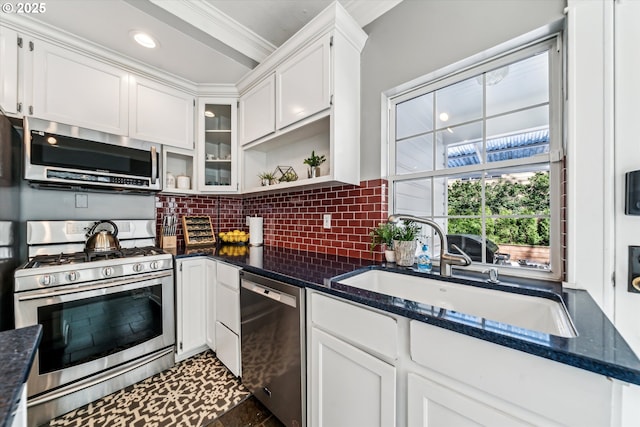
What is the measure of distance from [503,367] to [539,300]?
528 millimetres

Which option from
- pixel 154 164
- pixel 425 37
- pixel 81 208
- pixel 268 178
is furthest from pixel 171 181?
pixel 425 37

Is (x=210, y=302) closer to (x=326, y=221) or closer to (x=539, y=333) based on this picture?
(x=326, y=221)

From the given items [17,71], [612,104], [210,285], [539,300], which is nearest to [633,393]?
[539,300]

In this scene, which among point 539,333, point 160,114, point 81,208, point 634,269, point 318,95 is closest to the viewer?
point 539,333

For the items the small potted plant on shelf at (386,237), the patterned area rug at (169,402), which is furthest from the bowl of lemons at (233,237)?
the small potted plant on shelf at (386,237)

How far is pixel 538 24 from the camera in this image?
1173 millimetres

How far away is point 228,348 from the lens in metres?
1.87

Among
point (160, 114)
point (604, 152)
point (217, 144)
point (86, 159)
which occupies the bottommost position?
point (604, 152)

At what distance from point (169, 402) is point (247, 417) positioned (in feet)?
1.80

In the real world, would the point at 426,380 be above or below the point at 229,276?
below

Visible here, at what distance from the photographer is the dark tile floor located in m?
1.44

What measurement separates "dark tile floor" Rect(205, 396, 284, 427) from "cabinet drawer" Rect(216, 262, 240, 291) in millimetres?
729

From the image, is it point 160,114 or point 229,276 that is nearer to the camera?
point 229,276

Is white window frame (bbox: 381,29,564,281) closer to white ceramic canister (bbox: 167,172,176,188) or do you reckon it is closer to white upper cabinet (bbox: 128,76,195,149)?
white upper cabinet (bbox: 128,76,195,149)
